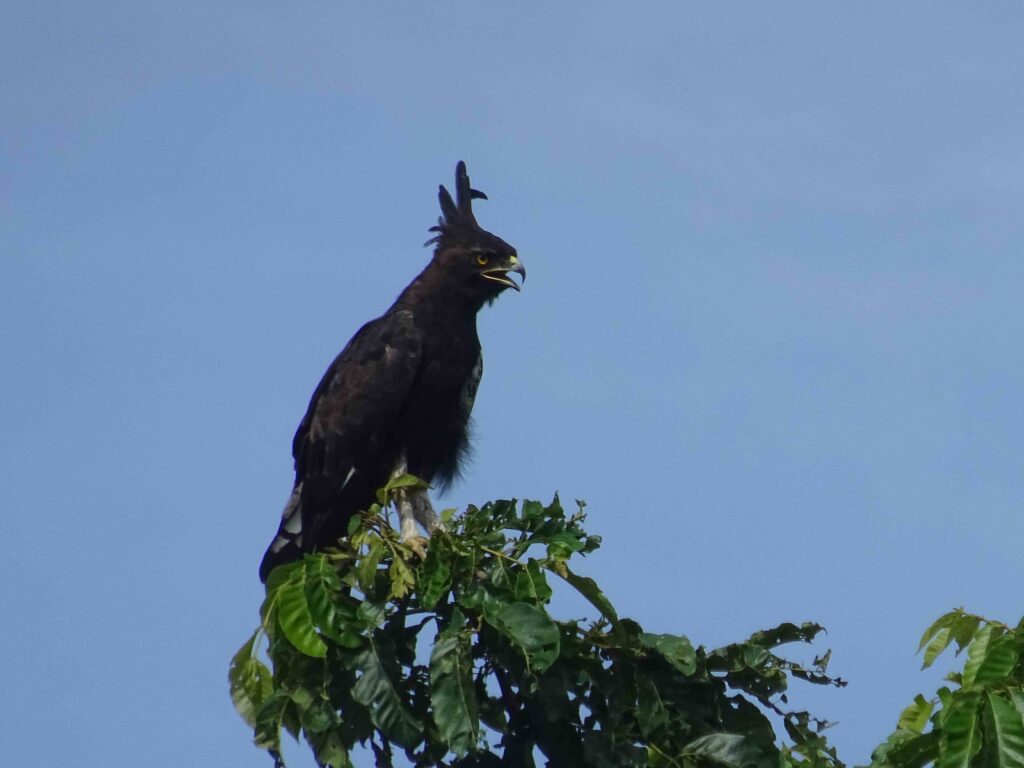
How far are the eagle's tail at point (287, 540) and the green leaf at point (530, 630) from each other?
3500 mm

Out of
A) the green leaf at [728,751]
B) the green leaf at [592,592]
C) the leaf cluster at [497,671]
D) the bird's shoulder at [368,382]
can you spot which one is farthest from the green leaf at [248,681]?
the bird's shoulder at [368,382]

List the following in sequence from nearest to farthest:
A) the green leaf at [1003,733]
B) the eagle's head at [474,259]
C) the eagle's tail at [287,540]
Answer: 1. the green leaf at [1003,733]
2. the eagle's tail at [287,540]
3. the eagle's head at [474,259]

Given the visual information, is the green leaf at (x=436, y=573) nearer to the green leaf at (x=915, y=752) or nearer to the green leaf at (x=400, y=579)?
the green leaf at (x=400, y=579)

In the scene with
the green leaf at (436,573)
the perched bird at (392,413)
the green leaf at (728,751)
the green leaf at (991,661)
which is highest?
the perched bird at (392,413)

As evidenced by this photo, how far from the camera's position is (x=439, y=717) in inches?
230

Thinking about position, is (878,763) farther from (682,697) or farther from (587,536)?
(587,536)

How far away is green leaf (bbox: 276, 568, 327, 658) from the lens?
→ 5914mm

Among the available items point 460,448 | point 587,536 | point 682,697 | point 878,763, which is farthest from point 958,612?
point 460,448

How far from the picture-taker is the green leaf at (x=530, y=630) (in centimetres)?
579

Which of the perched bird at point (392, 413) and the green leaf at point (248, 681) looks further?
the perched bird at point (392, 413)

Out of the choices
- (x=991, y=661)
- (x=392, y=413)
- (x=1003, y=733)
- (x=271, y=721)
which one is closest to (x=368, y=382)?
(x=392, y=413)

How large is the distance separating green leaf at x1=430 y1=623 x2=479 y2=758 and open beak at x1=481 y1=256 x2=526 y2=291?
4.28m

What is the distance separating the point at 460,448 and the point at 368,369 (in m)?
0.82

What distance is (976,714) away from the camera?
5.13m
